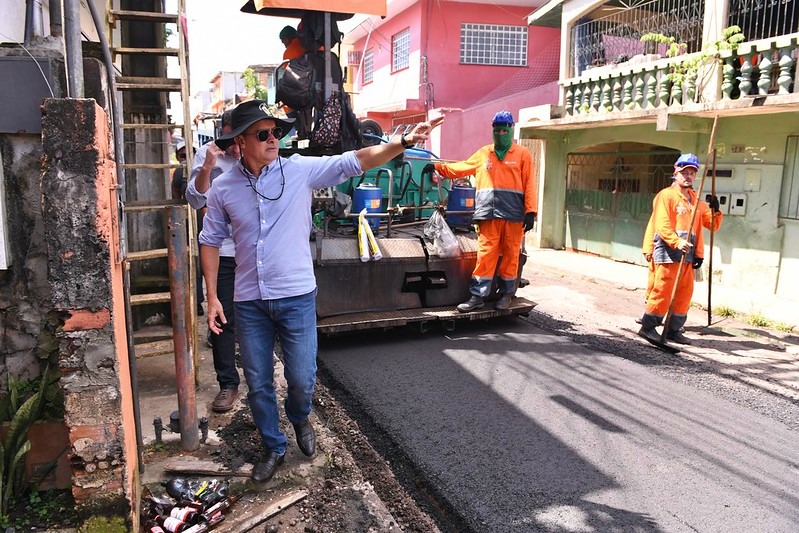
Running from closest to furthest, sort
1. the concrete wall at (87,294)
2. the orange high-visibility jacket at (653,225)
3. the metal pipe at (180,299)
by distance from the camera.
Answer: the concrete wall at (87,294) → the metal pipe at (180,299) → the orange high-visibility jacket at (653,225)

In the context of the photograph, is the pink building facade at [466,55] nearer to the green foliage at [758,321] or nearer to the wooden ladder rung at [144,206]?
the green foliage at [758,321]

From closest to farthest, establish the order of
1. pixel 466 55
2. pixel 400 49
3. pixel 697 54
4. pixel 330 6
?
pixel 330 6 < pixel 697 54 < pixel 466 55 < pixel 400 49

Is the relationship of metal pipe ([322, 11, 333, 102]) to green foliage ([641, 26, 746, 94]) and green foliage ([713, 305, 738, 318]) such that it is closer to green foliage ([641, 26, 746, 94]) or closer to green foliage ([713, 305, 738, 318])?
green foliage ([641, 26, 746, 94])

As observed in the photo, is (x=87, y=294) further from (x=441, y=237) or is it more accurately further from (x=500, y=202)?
(x=500, y=202)

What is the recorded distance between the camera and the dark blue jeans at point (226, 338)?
4.15m

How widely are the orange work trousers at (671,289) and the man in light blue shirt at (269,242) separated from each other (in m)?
4.06

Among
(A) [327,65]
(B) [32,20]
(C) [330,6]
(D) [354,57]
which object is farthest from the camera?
(D) [354,57]

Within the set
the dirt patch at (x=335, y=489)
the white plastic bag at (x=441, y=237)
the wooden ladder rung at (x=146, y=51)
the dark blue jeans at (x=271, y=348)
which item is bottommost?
the dirt patch at (x=335, y=489)

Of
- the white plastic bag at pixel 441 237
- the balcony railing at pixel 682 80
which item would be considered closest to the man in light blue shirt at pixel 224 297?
the white plastic bag at pixel 441 237

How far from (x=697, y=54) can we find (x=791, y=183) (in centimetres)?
210

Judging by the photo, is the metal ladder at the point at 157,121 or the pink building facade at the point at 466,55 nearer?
the metal ladder at the point at 157,121

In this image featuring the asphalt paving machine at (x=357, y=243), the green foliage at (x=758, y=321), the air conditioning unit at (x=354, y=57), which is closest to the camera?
the asphalt paving machine at (x=357, y=243)

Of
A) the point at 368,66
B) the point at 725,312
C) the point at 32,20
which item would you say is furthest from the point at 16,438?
the point at 368,66

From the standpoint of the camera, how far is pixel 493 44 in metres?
18.6
